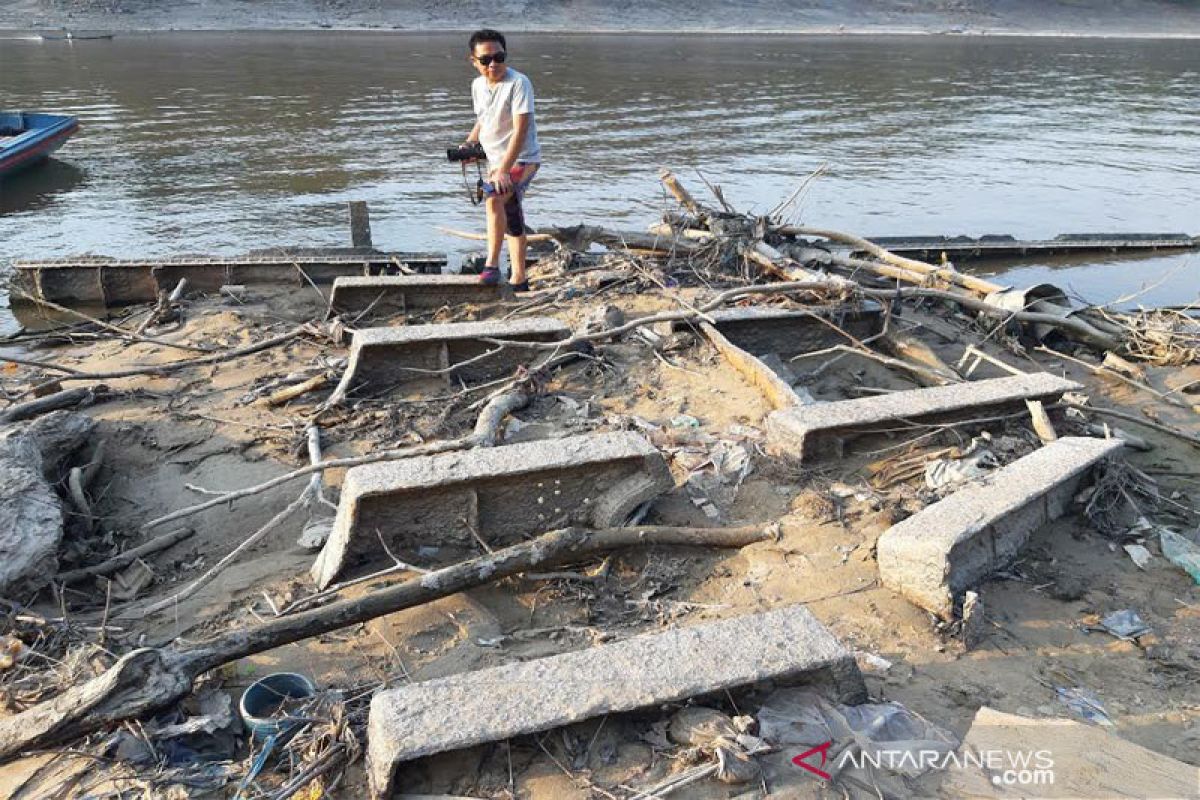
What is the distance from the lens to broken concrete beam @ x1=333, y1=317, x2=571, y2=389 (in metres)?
5.66

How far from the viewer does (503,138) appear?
22.9ft

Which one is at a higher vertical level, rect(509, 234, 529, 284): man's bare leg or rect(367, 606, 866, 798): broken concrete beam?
rect(509, 234, 529, 284): man's bare leg

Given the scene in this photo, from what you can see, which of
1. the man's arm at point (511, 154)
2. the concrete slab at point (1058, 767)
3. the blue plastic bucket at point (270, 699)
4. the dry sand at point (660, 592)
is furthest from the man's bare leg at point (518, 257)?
the concrete slab at point (1058, 767)

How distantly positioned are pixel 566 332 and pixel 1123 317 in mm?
4977

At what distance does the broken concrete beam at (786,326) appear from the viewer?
6.28m

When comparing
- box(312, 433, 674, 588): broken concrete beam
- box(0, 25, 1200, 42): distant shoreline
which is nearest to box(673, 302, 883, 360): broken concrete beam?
box(312, 433, 674, 588): broken concrete beam

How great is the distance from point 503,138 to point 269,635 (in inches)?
187

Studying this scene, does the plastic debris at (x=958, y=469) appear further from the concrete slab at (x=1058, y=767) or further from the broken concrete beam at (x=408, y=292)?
the broken concrete beam at (x=408, y=292)

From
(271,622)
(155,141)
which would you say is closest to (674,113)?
(155,141)

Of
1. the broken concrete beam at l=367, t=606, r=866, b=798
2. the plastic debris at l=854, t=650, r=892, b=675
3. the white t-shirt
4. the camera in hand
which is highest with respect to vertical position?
the white t-shirt

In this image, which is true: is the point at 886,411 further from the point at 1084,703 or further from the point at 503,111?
the point at 503,111

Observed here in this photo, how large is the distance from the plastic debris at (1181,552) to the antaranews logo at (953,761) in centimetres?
169

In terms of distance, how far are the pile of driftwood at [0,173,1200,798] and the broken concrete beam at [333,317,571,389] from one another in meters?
0.11

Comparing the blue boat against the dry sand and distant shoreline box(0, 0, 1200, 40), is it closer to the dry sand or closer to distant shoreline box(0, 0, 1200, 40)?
the dry sand
